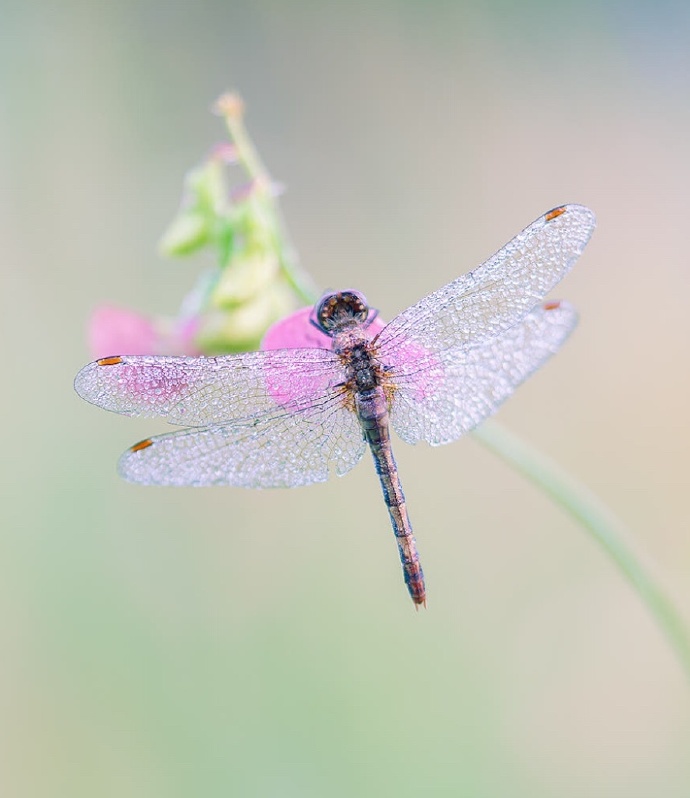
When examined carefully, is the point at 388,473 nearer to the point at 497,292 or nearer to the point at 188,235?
the point at 497,292

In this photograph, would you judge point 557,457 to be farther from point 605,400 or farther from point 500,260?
point 500,260

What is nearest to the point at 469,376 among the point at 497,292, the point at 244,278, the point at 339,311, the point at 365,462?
the point at 497,292

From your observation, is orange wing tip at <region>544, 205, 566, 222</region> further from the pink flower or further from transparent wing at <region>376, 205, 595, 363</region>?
the pink flower

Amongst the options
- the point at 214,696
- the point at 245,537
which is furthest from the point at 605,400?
the point at 214,696

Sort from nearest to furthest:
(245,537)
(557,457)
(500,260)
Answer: (500,260)
(245,537)
(557,457)

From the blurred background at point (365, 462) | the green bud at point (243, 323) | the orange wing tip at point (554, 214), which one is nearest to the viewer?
the orange wing tip at point (554, 214)

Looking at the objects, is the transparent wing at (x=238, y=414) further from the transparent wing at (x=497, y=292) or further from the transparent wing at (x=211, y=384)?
the transparent wing at (x=497, y=292)

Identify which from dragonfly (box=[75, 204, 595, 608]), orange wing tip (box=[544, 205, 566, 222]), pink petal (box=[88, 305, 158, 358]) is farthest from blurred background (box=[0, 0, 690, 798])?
orange wing tip (box=[544, 205, 566, 222])

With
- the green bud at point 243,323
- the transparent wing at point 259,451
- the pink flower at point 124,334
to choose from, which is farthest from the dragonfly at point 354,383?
the pink flower at point 124,334
